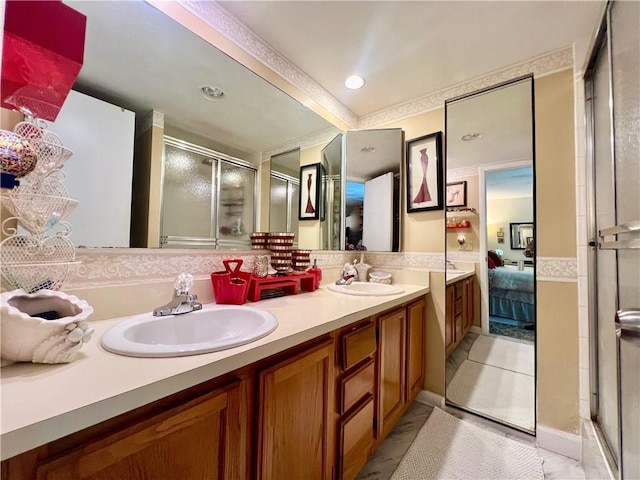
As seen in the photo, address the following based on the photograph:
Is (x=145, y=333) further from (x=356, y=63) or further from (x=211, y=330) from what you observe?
(x=356, y=63)

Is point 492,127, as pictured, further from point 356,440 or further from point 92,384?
point 92,384

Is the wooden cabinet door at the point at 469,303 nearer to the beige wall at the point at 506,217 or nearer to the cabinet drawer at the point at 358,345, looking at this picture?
the beige wall at the point at 506,217

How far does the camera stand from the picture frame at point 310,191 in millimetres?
1704

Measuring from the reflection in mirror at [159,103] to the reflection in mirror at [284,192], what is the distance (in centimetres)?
10

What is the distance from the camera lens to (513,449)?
4.51 ft

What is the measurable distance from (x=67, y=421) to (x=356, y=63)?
1.91 metres

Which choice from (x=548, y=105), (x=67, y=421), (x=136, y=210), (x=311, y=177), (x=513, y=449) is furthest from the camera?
(x=311, y=177)

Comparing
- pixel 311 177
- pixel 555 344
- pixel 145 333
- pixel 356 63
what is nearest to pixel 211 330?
pixel 145 333

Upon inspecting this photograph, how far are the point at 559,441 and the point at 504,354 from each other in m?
0.46

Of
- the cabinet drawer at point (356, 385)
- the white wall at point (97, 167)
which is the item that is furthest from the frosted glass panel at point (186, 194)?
the cabinet drawer at point (356, 385)

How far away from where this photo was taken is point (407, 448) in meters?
1.37

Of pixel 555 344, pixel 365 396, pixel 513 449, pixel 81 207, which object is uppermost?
pixel 81 207

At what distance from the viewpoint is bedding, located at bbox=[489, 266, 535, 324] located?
1.51 meters

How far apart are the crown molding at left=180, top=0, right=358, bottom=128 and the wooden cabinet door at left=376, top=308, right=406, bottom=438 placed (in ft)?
5.04
